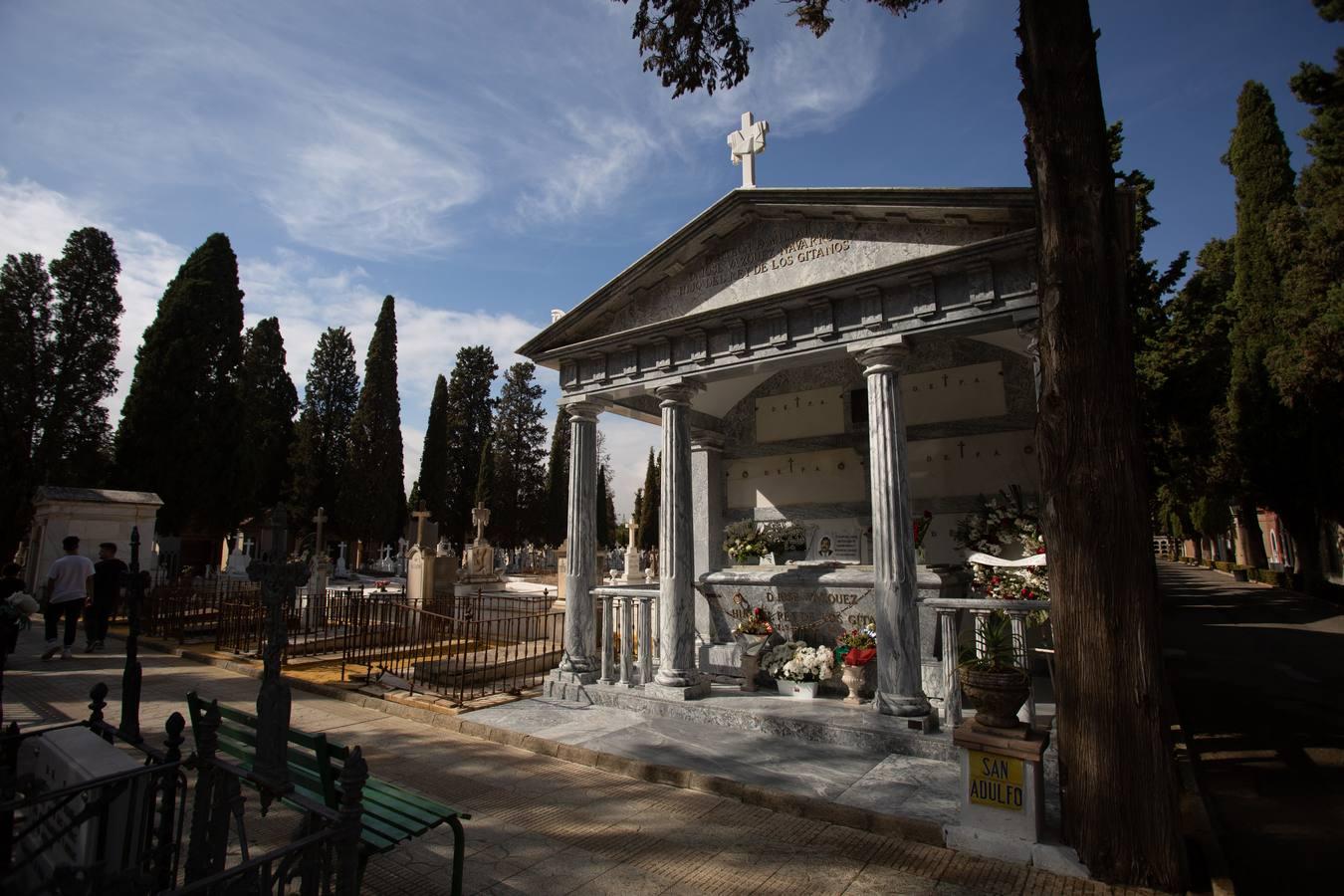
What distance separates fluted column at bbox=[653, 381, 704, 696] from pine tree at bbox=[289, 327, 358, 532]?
112 ft

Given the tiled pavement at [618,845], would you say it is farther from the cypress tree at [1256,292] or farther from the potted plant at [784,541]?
the cypress tree at [1256,292]

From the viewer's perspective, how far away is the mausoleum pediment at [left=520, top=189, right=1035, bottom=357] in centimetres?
729

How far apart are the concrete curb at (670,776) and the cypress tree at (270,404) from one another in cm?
3546

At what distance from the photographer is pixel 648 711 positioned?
327 inches

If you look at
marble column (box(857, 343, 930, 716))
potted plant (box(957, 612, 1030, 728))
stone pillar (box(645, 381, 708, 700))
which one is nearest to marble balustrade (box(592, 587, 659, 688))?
stone pillar (box(645, 381, 708, 700))

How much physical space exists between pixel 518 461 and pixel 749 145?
38.5 m

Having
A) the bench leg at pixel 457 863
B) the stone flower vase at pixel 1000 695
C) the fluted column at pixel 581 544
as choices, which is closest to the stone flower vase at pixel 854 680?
the stone flower vase at pixel 1000 695

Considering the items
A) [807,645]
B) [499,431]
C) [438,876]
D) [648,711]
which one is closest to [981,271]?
[807,645]

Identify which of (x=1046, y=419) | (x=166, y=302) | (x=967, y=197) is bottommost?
(x=1046, y=419)

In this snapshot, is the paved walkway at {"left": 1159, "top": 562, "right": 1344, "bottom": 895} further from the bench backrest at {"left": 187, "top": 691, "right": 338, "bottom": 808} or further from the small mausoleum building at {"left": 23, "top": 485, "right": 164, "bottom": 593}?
the small mausoleum building at {"left": 23, "top": 485, "right": 164, "bottom": 593}

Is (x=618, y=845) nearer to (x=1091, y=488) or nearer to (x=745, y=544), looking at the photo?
(x=1091, y=488)

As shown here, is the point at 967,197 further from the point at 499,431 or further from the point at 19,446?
the point at 499,431

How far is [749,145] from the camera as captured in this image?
9141mm

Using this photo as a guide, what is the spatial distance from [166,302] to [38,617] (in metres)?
19.0
